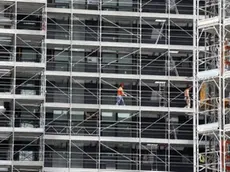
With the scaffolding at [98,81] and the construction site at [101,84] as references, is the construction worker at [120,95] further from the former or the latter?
the scaffolding at [98,81]

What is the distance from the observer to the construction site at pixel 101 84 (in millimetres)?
70000

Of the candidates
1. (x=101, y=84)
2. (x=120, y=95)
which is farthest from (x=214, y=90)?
(x=101, y=84)

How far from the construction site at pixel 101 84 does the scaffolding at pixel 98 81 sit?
0.05 meters

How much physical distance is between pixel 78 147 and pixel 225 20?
11.5 meters

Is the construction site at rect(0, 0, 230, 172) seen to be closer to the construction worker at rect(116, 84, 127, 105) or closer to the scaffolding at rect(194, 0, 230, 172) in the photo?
the construction worker at rect(116, 84, 127, 105)

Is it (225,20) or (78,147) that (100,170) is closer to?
(78,147)

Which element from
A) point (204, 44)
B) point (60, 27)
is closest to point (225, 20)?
point (204, 44)

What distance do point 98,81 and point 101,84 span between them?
248 mm

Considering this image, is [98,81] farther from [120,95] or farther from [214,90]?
[214,90]

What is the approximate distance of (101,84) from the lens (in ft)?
236

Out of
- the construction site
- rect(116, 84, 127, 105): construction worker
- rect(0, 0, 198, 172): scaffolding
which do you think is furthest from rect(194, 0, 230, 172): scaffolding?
rect(116, 84, 127, 105): construction worker

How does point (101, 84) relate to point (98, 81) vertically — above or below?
below

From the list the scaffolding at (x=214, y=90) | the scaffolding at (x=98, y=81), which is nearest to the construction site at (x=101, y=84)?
the scaffolding at (x=98, y=81)

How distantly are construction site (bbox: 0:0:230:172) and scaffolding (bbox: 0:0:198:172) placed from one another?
5 cm
